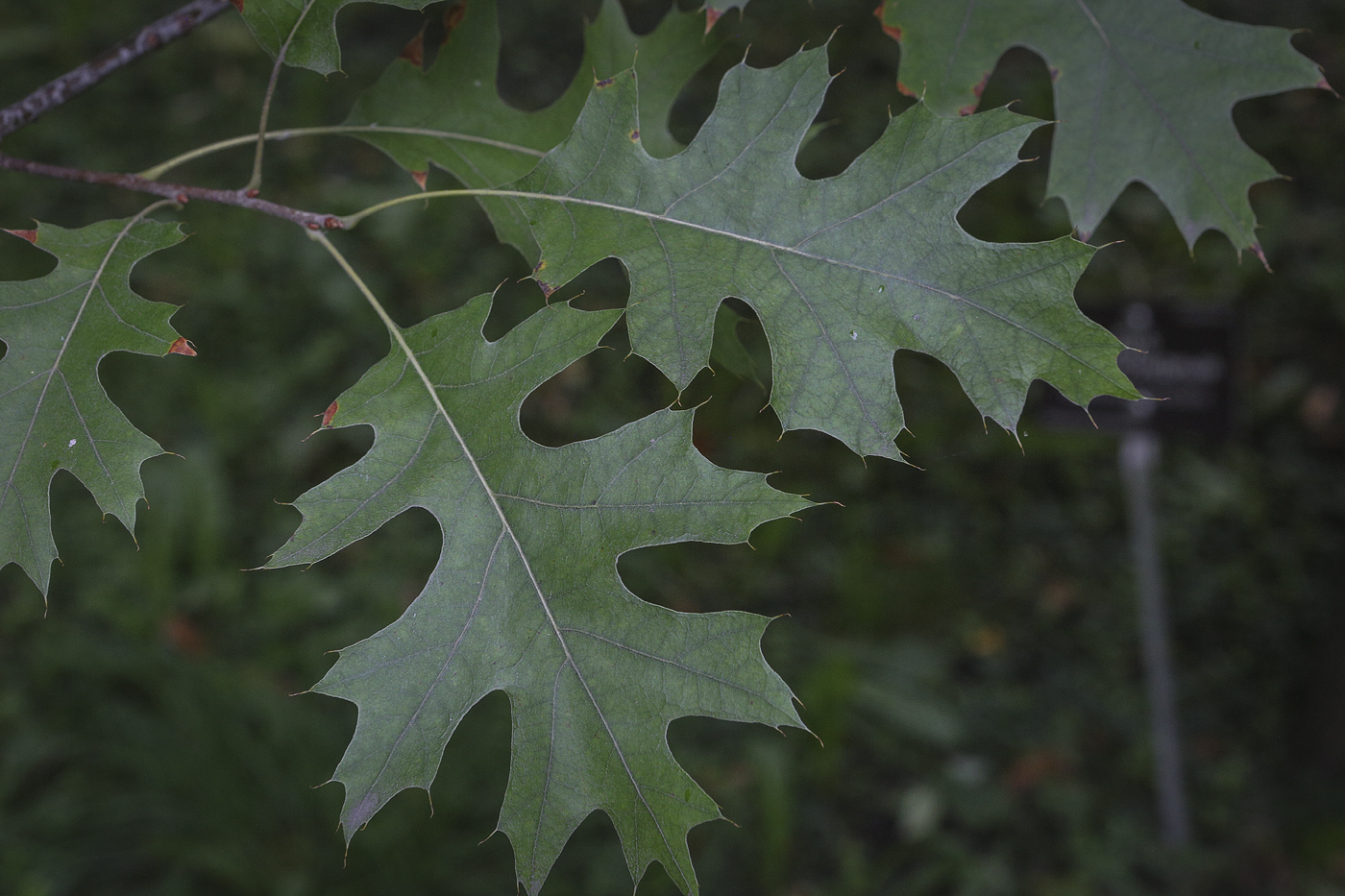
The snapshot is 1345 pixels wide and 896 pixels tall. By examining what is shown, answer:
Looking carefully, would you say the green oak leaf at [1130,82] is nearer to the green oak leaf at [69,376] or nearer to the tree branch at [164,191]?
Answer: the tree branch at [164,191]

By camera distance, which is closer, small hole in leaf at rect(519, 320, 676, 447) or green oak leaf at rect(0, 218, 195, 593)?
green oak leaf at rect(0, 218, 195, 593)

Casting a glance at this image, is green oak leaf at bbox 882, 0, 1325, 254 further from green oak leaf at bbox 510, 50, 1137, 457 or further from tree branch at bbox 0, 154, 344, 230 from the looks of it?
tree branch at bbox 0, 154, 344, 230

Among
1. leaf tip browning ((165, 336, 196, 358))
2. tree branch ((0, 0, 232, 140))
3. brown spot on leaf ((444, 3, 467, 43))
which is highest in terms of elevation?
tree branch ((0, 0, 232, 140))

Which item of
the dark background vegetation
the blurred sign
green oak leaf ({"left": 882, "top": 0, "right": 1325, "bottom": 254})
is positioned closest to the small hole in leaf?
the dark background vegetation

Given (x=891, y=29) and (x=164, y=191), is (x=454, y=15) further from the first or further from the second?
(x=891, y=29)

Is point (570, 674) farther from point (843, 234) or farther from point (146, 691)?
point (146, 691)

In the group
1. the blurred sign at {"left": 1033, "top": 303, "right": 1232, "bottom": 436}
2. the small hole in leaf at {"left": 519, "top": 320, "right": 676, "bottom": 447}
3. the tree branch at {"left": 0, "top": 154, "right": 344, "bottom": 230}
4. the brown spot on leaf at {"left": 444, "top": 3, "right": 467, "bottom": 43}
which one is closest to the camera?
the tree branch at {"left": 0, "top": 154, "right": 344, "bottom": 230}
